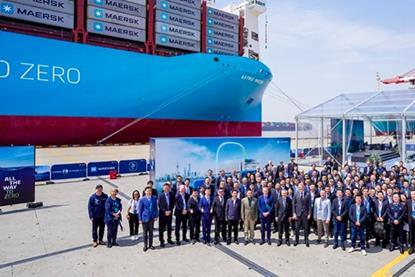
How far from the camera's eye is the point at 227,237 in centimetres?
796

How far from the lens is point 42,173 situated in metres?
15.1

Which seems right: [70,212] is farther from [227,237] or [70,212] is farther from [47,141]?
[47,141]

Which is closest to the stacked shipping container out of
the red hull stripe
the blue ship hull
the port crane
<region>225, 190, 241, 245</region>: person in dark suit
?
the blue ship hull

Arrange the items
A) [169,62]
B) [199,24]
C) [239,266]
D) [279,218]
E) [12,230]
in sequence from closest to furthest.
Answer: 1. [239,266]
2. [279,218]
3. [12,230]
4. [169,62]
5. [199,24]

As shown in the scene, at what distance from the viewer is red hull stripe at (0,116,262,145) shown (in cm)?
1689

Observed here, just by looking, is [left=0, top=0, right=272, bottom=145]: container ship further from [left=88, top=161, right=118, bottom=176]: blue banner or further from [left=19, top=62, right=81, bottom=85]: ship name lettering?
[left=88, top=161, right=118, bottom=176]: blue banner

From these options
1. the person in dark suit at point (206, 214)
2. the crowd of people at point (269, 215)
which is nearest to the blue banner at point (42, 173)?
the crowd of people at point (269, 215)

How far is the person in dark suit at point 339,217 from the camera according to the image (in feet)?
24.0

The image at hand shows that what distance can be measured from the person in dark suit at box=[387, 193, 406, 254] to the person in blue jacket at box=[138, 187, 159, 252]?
233 inches

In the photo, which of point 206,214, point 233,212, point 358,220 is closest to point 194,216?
point 206,214

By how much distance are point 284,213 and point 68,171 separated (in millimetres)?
12747

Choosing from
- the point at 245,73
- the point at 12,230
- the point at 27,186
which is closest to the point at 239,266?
the point at 12,230

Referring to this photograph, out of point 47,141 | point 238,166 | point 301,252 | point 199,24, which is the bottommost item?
point 301,252

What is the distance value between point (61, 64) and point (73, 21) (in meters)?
3.21
